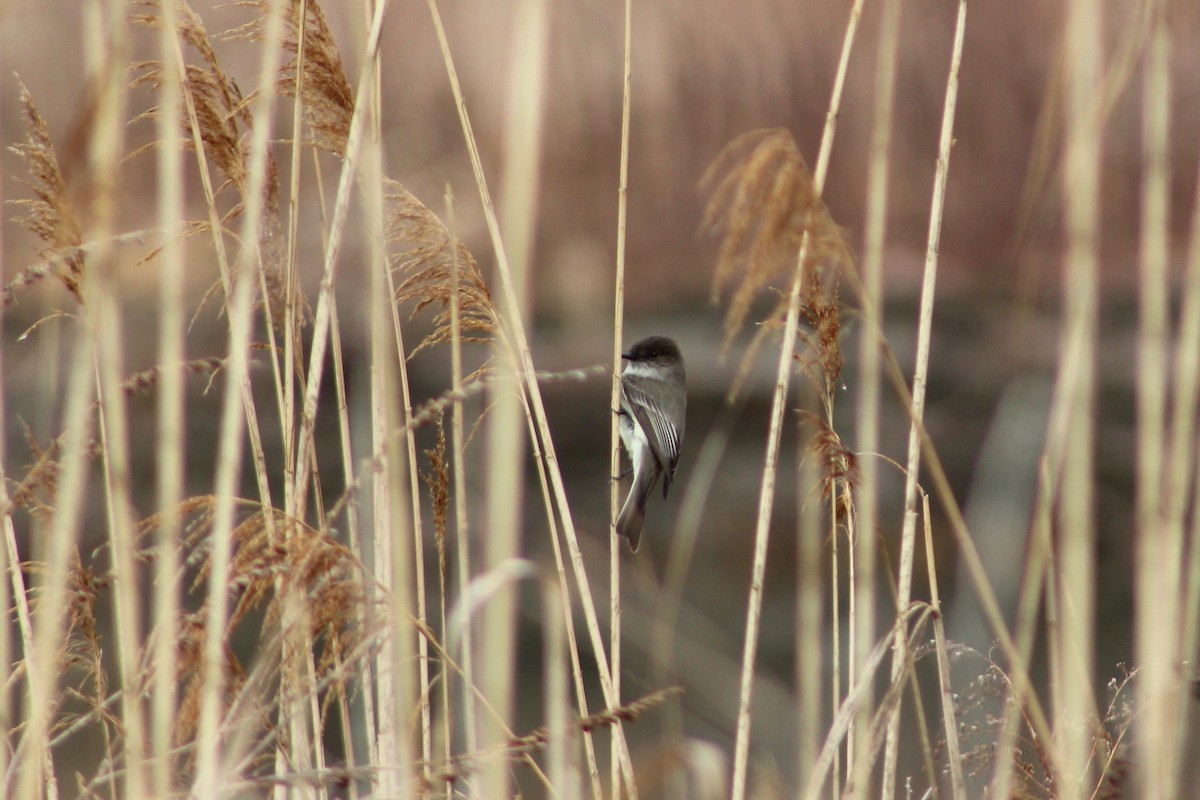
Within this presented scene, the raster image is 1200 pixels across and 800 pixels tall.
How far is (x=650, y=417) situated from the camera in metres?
5.02

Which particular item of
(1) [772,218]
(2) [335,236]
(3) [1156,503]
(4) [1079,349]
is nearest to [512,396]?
(1) [772,218]

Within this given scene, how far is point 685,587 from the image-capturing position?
8.13 m

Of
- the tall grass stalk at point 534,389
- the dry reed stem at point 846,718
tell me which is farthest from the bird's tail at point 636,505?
the dry reed stem at point 846,718

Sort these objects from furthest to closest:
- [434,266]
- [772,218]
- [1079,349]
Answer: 1. [434,266]
2. [1079,349]
3. [772,218]

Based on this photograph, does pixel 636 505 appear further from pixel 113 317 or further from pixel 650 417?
pixel 113 317

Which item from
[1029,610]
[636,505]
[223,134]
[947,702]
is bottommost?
[636,505]

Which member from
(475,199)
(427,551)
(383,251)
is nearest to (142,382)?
(383,251)

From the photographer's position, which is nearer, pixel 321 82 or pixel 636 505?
pixel 321 82

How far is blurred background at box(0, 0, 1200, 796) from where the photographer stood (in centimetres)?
720

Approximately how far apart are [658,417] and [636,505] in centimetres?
48

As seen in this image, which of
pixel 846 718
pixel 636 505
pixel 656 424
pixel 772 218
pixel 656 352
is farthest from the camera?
pixel 656 352

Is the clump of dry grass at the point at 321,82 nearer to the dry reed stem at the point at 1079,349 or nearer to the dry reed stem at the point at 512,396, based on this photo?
the dry reed stem at the point at 512,396

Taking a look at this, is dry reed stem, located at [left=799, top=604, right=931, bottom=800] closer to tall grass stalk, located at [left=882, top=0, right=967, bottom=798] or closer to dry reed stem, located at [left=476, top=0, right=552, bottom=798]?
tall grass stalk, located at [left=882, top=0, right=967, bottom=798]

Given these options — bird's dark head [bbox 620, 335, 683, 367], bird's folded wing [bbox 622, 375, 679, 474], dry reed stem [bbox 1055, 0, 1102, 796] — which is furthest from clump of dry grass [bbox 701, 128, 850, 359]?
bird's dark head [bbox 620, 335, 683, 367]
